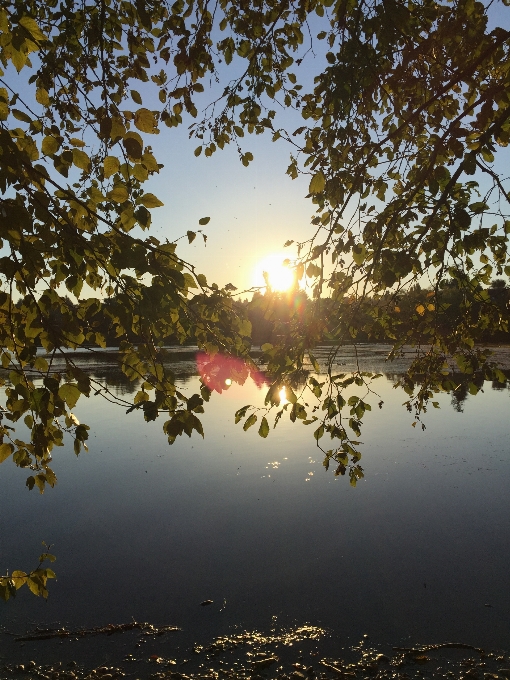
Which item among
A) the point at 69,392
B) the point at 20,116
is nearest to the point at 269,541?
the point at 69,392

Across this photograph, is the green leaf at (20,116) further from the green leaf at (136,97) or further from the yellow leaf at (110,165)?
the green leaf at (136,97)

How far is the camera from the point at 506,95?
2.83 metres

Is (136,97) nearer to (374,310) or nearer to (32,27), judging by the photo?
(32,27)

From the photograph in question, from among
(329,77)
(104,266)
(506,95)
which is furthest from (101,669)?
(506,95)

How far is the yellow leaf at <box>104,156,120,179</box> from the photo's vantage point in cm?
198

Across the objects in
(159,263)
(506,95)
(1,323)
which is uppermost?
(506,95)

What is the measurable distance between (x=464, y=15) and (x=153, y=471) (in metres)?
9.21

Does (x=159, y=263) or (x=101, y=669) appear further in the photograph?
(x=101, y=669)

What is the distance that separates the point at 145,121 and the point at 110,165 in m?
0.22

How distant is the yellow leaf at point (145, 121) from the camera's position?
1919 mm

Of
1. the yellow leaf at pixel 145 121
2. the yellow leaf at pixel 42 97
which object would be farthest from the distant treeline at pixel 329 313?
the yellow leaf at pixel 42 97

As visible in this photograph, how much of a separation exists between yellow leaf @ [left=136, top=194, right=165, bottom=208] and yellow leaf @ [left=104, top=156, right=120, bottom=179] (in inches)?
6.7

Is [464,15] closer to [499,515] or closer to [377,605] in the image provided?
[377,605]

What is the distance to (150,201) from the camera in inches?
84.2
